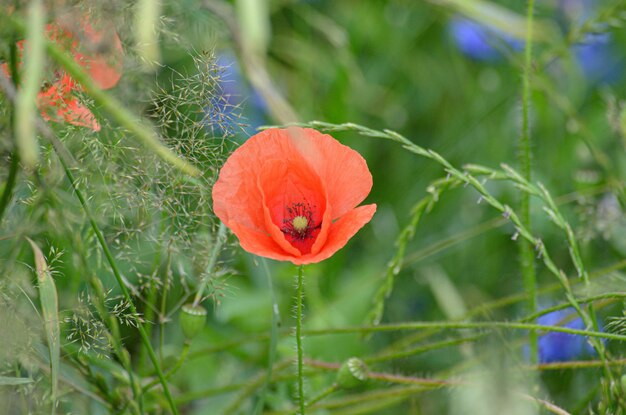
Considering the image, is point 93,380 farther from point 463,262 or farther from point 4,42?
point 463,262

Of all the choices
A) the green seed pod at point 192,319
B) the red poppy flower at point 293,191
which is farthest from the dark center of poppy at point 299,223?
Answer: the green seed pod at point 192,319

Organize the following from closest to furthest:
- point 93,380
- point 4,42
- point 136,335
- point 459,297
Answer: point 4,42
point 93,380
point 136,335
point 459,297

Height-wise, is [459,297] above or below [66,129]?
below

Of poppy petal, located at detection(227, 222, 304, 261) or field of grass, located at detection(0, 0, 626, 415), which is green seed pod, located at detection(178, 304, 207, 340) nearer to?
field of grass, located at detection(0, 0, 626, 415)

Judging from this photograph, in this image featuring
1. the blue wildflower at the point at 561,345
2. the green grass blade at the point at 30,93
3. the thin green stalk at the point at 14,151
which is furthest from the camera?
the blue wildflower at the point at 561,345

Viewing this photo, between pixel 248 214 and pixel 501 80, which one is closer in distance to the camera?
pixel 248 214

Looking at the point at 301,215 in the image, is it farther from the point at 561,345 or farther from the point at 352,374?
the point at 561,345

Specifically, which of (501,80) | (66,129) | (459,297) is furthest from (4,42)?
(501,80)

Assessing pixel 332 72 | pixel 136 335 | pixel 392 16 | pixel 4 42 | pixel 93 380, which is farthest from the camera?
pixel 392 16

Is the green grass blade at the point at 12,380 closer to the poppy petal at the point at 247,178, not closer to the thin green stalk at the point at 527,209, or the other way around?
the poppy petal at the point at 247,178
